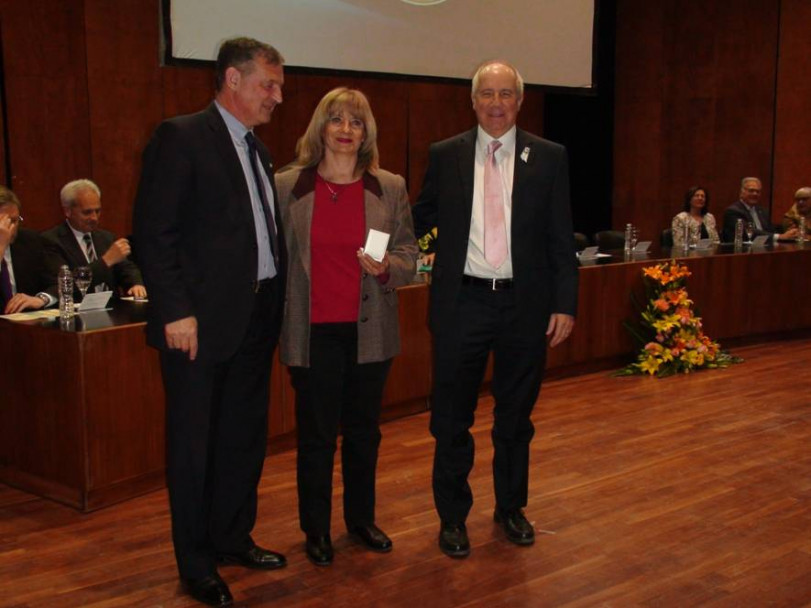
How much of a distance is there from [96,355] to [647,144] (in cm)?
767

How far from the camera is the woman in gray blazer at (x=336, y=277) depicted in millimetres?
2764

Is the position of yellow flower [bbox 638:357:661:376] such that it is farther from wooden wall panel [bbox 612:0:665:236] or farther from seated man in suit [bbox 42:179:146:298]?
wooden wall panel [bbox 612:0:665:236]

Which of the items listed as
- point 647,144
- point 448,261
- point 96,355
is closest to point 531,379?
point 448,261

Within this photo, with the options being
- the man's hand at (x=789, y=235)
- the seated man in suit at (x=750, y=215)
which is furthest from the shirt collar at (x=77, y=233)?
the man's hand at (x=789, y=235)

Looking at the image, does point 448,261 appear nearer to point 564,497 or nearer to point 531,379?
point 531,379

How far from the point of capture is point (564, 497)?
3.55 meters


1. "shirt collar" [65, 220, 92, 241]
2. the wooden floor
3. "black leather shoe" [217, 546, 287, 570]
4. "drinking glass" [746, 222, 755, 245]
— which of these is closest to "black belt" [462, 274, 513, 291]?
the wooden floor

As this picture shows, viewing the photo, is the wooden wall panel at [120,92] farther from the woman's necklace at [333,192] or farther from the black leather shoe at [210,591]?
the black leather shoe at [210,591]

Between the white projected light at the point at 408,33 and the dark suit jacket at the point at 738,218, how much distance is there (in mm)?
1578

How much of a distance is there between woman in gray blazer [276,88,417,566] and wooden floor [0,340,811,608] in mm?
323

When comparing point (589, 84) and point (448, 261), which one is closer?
point (448, 261)

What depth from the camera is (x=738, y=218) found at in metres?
7.51

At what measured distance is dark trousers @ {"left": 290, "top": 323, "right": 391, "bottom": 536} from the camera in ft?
9.17

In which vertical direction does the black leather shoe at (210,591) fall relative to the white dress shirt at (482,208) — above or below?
below
